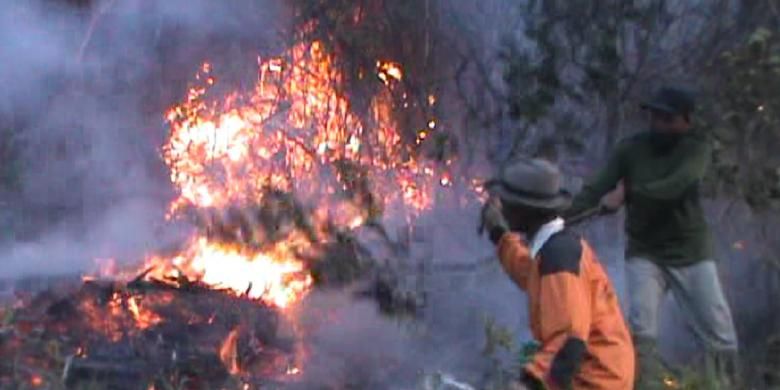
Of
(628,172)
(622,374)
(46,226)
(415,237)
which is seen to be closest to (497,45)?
(415,237)

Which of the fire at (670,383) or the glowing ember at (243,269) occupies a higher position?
the glowing ember at (243,269)

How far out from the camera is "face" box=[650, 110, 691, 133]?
6.80 m

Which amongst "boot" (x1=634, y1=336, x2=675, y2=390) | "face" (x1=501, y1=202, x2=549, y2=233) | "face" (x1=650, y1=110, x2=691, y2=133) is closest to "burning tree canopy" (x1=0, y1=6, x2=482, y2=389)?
"boot" (x1=634, y1=336, x2=675, y2=390)

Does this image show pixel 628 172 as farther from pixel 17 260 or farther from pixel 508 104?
pixel 17 260

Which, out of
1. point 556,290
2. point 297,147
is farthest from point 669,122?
point 297,147

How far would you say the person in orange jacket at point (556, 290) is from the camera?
459cm

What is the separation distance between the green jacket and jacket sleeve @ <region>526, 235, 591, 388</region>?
7.11 ft

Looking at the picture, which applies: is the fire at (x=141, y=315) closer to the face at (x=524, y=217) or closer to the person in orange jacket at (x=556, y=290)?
the person in orange jacket at (x=556, y=290)

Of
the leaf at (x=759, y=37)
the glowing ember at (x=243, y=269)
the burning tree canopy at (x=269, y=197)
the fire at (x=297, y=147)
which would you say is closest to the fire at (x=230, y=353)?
the burning tree canopy at (x=269, y=197)

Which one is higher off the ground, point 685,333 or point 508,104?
point 508,104

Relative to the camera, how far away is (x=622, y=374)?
15.8ft

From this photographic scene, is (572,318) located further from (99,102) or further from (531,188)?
(99,102)

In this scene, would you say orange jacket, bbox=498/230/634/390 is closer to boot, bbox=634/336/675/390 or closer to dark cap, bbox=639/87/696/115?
boot, bbox=634/336/675/390

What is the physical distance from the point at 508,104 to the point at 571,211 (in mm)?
2156
